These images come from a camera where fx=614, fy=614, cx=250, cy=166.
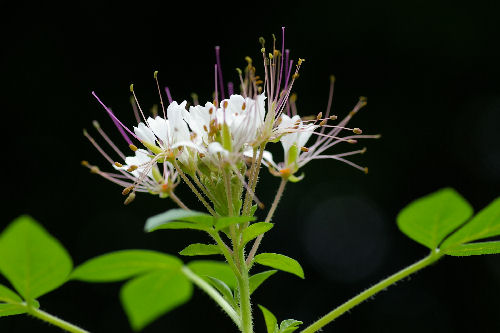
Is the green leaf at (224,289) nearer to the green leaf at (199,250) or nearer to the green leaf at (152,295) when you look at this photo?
the green leaf at (199,250)

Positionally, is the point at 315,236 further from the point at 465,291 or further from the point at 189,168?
the point at 189,168

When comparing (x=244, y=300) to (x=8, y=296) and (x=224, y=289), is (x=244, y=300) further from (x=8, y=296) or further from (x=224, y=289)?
(x=8, y=296)

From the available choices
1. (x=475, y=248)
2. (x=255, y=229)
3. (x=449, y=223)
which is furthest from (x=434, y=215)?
(x=255, y=229)

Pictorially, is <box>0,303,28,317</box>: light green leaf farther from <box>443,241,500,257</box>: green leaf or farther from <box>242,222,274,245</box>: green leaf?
<box>443,241,500,257</box>: green leaf

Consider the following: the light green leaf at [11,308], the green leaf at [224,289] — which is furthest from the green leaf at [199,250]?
the light green leaf at [11,308]

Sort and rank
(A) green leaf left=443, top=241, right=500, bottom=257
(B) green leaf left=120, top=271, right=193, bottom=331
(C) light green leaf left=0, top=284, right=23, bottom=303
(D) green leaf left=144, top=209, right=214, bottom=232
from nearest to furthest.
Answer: (B) green leaf left=120, top=271, right=193, bottom=331 < (D) green leaf left=144, top=209, right=214, bottom=232 < (C) light green leaf left=0, top=284, right=23, bottom=303 < (A) green leaf left=443, top=241, right=500, bottom=257

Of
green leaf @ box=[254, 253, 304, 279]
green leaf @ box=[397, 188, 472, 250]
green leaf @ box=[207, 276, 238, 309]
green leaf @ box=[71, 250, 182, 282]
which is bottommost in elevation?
green leaf @ box=[207, 276, 238, 309]

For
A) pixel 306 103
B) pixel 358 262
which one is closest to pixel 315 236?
pixel 358 262

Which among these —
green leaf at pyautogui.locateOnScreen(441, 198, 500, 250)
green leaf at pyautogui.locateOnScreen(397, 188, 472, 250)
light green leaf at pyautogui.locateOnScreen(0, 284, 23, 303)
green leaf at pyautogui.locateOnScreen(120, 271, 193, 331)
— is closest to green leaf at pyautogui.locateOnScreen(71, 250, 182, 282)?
green leaf at pyautogui.locateOnScreen(120, 271, 193, 331)
